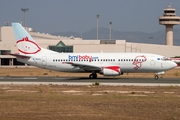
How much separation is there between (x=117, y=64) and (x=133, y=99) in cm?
2060

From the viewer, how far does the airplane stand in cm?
4078

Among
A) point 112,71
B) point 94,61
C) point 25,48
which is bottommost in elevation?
point 112,71

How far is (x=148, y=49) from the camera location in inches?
4171

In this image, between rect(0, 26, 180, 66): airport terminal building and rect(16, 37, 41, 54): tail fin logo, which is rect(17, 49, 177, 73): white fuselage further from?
rect(0, 26, 180, 66): airport terminal building

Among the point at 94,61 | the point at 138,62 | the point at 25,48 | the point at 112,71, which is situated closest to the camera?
the point at 112,71

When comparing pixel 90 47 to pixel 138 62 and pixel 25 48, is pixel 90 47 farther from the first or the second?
pixel 138 62

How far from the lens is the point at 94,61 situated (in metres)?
42.2

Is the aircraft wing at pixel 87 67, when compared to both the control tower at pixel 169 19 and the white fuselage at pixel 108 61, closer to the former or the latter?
the white fuselage at pixel 108 61

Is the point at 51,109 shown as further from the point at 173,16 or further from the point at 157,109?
the point at 173,16

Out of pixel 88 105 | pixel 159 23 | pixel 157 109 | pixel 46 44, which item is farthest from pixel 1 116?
pixel 159 23

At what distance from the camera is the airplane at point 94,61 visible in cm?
4078

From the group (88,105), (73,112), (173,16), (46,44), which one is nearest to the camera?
(73,112)

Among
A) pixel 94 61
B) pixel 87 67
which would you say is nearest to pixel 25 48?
pixel 87 67

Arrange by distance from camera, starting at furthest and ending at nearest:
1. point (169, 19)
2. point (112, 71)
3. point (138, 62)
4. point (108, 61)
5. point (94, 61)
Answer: point (169, 19) < point (94, 61) < point (108, 61) < point (138, 62) < point (112, 71)
